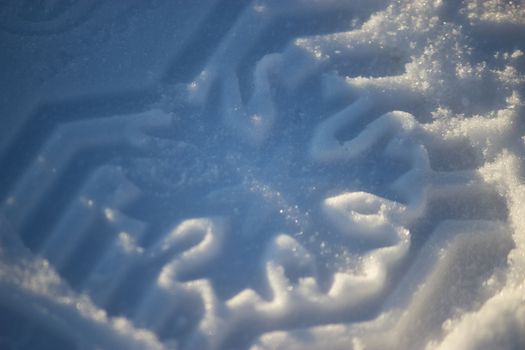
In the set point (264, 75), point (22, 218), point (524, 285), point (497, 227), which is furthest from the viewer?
point (264, 75)

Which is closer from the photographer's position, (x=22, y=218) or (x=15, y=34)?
(x=22, y=218)

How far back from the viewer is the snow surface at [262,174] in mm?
1900

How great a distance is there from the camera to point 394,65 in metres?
2.28

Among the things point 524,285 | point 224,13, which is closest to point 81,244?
point 224,13

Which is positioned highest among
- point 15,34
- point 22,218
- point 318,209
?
point 15,34

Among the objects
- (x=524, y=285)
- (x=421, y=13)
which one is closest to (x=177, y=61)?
(x=421, y=13)

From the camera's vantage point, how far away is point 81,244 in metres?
2.06

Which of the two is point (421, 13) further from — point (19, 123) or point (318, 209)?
point (19, 123)

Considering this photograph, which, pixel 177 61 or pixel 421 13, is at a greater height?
pixel 421 13

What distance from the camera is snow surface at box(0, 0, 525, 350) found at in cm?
190

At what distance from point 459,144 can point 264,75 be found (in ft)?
3.42

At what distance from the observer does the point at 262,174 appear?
7.04ft

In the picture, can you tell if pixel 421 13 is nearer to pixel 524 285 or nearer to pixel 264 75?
pixel 264 75

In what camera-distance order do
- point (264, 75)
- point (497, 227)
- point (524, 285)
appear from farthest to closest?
point (264, 75) → point (497, 227) → point (524, 285)
